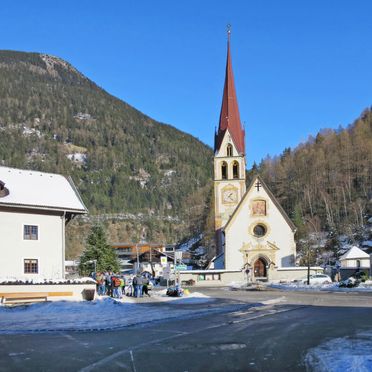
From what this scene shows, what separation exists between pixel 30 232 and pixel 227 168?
38490mm

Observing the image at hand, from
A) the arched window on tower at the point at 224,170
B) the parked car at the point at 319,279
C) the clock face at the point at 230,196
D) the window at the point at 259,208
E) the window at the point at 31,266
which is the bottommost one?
the parked car at the point at 319,279

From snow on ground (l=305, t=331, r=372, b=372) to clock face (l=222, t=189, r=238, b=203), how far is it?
173 ft

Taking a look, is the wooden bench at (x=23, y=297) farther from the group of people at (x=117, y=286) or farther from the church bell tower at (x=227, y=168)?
the church bell tower at (x=227, y=168)

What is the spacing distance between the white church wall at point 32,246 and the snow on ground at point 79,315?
313 inches

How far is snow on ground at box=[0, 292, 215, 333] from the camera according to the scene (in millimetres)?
17203

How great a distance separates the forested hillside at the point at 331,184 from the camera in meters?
91.8

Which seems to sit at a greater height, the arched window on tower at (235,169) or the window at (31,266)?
the arched window on tower at (235,169)

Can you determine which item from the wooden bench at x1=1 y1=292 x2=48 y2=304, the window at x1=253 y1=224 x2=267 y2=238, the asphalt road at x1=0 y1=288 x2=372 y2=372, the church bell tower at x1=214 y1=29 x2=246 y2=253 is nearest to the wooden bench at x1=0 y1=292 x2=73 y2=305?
the wooden bench at x1=1 y1=292 x2=48 y2=304

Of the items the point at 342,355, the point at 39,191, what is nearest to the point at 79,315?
the point at 342,355

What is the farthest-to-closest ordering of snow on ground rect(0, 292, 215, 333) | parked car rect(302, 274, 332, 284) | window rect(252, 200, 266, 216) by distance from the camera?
window rect(252, 200, 266, 216)
parked car rect(302, 274, 332, 284)
snow on ground rect(0, 292, 215, 333)

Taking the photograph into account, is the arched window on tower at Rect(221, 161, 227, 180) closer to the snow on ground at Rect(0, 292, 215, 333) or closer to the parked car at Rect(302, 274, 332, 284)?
the parked car at Rect(302, 274, 332, 284)

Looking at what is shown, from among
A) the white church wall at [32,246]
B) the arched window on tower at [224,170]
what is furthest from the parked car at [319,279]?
the white church wall at [32,246]

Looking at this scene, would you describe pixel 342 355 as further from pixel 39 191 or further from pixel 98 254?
pixel 98 254

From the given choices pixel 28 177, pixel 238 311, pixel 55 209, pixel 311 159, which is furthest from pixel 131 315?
pixel 311 159
